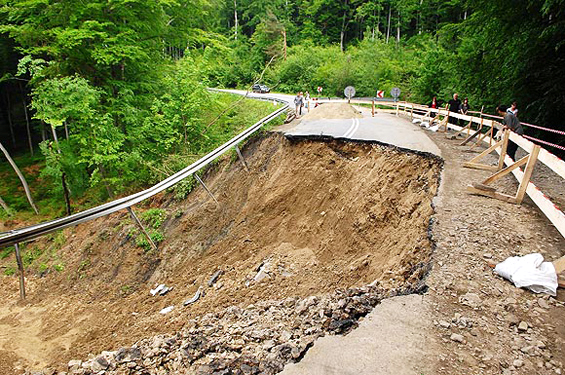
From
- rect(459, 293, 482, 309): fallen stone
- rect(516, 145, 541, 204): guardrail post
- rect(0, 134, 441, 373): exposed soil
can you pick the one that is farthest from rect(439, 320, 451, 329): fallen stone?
rect(516, 145, 541, 204): guardrail post

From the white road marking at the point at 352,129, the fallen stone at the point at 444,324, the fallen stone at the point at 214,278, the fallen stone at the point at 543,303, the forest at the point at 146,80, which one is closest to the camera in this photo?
the fallen stone at the point at 444,324

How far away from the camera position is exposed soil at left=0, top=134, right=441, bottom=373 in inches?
283

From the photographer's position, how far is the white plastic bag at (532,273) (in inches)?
165

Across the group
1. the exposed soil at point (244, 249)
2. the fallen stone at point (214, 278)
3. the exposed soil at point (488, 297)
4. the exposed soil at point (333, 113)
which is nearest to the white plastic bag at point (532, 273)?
the exposed soil at point (488, 297)

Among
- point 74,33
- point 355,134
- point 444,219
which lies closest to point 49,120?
point 74,33

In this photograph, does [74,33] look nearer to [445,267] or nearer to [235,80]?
[445,267]

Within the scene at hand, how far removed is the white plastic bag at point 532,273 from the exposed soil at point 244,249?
1046mm

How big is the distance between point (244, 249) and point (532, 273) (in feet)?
23.8

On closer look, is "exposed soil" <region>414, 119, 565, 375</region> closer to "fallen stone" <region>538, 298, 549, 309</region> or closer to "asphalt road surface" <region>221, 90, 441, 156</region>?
"fallen stone" <region>538, 298, 549, 309</region>

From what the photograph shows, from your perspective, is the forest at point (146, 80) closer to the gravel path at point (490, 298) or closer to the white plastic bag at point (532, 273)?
the gravel path at point (490, 298)

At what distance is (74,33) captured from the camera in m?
11.7

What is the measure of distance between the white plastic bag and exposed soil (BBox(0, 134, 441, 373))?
1.05 metres

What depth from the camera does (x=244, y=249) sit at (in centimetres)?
1006

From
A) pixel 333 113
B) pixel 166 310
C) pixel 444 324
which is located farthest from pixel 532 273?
pixel 333 113
